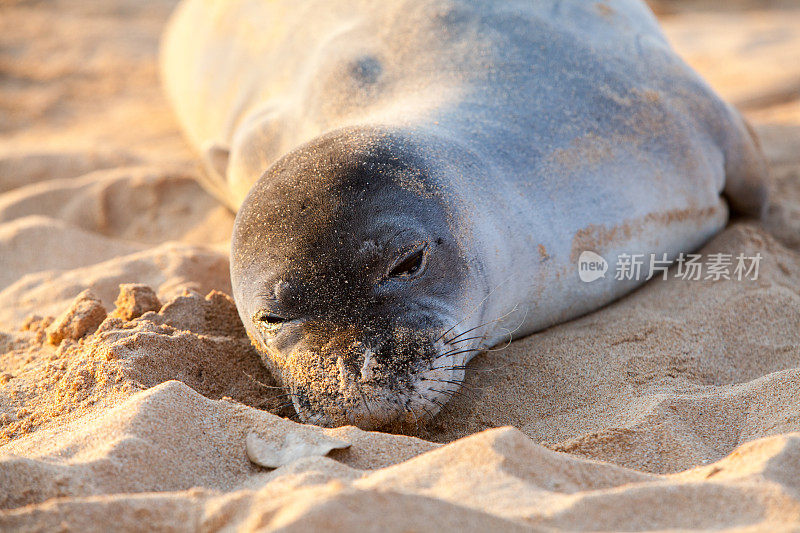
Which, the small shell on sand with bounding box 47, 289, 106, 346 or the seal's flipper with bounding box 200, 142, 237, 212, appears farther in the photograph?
the seal's flipper with bounding box 200, 142, 237, 212

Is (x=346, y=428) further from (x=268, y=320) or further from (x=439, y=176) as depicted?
(x=439, y=176)

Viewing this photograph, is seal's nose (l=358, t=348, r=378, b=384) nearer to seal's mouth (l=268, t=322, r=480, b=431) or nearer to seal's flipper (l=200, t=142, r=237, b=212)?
seal's mouth (l=268, t=322, r=480, b=431)

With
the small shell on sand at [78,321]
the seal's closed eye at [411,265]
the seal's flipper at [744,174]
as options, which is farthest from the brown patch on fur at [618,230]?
the small shell on sand at [78,321]

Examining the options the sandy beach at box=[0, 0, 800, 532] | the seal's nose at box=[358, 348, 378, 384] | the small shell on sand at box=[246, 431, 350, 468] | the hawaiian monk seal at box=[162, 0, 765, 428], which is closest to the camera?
the sandy beach at box=[0, 0, 800, 532]

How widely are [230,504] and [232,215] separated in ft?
9.05

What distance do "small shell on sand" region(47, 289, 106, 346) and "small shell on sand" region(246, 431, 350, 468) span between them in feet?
2.92

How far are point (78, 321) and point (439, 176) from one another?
1192 millimetres

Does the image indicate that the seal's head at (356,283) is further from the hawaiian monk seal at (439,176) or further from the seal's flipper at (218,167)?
the seal's flipper at (218,167)

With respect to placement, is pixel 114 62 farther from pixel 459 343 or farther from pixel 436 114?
pixel 459 343

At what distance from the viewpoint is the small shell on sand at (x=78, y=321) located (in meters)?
2.43

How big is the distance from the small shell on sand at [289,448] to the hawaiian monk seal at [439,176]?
17cm

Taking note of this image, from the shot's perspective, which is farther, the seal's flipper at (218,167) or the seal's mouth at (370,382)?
the seal's flipper at (218,167)

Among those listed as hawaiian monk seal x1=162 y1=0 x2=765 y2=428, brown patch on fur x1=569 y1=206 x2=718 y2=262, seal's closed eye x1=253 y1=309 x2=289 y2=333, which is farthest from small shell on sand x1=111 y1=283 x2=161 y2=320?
brown patch on fur x1=569 y1=206 x2=718 y2=262

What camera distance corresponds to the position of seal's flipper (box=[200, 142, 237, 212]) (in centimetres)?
372
